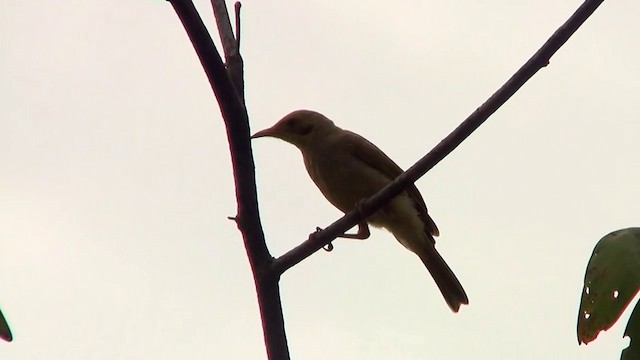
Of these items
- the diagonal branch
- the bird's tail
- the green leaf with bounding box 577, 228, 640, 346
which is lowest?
the green leaf with bounding box 577, 228, 640, 346

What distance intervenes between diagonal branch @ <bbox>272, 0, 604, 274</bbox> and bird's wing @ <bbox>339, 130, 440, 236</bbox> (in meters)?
2.88

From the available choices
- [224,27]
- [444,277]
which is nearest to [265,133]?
[444,277]

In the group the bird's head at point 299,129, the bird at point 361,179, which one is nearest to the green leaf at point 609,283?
the bird at point 361,179

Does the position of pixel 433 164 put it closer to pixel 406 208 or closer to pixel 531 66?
pixel 531 66

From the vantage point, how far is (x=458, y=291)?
5984mm

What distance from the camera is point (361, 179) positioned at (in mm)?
5742

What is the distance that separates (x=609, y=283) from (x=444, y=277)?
4.50 metres

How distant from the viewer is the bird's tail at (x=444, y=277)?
19.6 feet

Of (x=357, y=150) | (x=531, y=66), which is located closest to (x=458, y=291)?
(x=357, y=150)

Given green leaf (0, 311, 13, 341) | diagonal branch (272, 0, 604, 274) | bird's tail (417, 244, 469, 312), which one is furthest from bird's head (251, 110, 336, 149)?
green leaf (0, 311, 13, 341)

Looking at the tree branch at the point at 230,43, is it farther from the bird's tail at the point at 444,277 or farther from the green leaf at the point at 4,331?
the bird's tail at the point at 444,277

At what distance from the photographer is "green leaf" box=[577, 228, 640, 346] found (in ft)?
5.22

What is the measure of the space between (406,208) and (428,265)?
58 cm

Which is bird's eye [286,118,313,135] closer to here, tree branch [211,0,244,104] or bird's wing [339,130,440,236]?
bird's wing [339,130,440,236]
